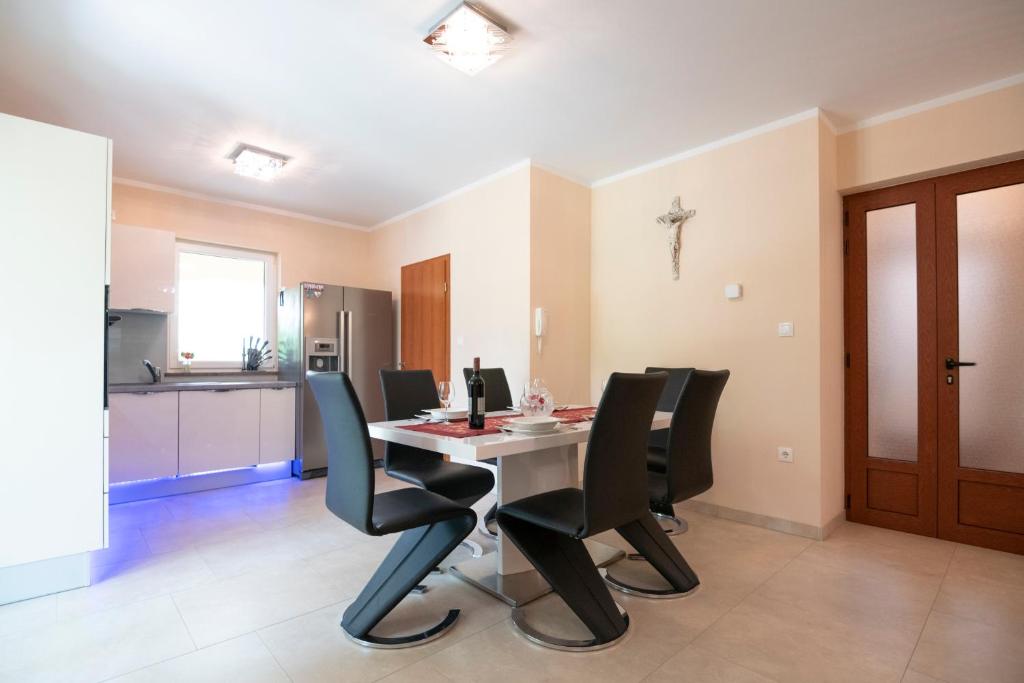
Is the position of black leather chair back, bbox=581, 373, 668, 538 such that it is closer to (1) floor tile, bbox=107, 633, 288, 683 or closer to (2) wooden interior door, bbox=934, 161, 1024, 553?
(1) floor tile, bbox=107, 633, 288, 683

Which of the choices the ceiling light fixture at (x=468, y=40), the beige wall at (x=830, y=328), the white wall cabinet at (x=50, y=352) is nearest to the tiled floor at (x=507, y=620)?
the white wall cabinet at (x=50, y=352)

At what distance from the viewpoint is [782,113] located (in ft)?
10.7

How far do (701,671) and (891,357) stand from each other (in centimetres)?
260

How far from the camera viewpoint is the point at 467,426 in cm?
227

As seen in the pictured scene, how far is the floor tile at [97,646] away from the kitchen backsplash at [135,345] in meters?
2.90

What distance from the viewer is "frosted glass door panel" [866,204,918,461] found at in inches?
127

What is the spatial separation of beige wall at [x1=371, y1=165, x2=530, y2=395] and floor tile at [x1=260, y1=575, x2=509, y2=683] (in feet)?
A: 6.59

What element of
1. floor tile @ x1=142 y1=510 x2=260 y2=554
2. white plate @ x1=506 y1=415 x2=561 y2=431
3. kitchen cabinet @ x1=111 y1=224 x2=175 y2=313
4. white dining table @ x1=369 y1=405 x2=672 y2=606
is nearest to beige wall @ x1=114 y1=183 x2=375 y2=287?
kitchen cabinet @ x1=111 y1=224 x2=175 y2=313

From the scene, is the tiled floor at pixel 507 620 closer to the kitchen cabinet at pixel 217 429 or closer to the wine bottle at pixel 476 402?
the wine bottle at pixel 476 402

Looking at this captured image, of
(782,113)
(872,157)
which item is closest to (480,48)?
(782,113)

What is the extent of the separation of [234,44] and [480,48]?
4.05 feet

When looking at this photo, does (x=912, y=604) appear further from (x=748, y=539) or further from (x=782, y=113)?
(x=782, y=113)

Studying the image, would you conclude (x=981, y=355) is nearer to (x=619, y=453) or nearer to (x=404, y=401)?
(x=619, y=453)

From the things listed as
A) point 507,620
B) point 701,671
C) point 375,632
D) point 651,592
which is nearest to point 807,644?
point 701,671
